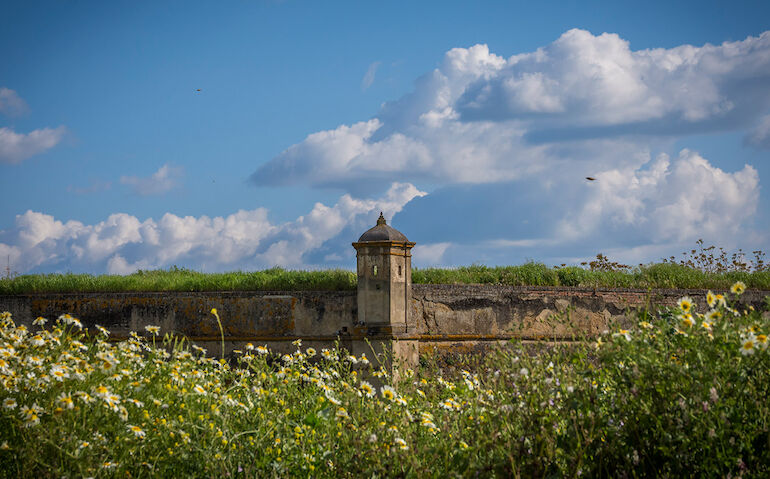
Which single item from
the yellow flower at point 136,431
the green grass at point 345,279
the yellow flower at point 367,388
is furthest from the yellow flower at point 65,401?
the green grass at point 345,279

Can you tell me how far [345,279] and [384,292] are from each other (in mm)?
946

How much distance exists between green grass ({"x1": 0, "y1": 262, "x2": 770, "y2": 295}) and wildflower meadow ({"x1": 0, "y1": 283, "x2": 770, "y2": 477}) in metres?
6.00

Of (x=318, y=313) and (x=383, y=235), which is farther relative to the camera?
(x=318, y=313)

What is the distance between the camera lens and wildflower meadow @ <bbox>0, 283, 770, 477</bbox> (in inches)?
144

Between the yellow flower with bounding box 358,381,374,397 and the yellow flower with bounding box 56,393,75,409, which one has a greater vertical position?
the yellow flower with bounding box 56,393,75,409

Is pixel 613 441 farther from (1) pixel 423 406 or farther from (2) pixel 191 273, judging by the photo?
(2) pixel 191 273

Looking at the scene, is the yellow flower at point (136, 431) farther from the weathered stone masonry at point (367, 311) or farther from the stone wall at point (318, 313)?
the stone wall at point (318, 313)

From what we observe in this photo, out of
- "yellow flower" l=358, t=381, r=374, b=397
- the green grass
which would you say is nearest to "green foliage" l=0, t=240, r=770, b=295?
the green grass

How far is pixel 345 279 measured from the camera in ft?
34.4

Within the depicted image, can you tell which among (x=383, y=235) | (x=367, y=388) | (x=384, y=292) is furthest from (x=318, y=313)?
(x=367, y=388)

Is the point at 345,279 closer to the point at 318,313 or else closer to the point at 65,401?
the point at 318,313

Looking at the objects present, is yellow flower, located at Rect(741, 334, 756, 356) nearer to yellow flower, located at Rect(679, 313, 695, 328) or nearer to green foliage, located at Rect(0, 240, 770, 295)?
yellow flower, located at Rect(679, 313, 695, 328)

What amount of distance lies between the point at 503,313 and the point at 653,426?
6759 millimetres

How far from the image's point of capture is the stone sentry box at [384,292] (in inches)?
382
